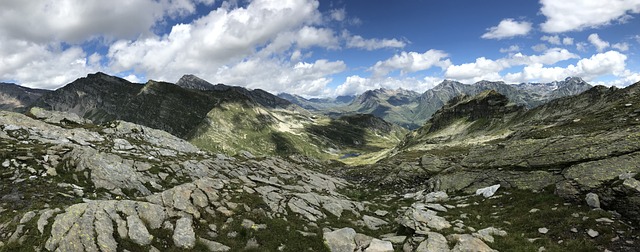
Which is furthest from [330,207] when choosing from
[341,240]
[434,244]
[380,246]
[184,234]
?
[184,234]

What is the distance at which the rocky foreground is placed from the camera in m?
19.5

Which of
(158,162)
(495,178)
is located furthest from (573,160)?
(158,162)

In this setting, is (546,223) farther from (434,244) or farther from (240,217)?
(240,217)

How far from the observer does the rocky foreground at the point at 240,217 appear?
19453 millimetres

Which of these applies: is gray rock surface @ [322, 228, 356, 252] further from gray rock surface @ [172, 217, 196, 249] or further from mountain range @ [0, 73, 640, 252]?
gray rock surface @ [172, 217, 196, 249]

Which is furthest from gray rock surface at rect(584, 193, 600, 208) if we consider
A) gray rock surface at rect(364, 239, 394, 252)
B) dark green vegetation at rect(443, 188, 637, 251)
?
gray rock surface at rect(364, 239, 394, 252)

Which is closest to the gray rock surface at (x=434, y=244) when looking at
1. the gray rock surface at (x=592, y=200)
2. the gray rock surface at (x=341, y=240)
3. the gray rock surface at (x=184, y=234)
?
the gray rock surface at (x=341, y=240)

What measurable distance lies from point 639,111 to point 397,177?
2191 inches

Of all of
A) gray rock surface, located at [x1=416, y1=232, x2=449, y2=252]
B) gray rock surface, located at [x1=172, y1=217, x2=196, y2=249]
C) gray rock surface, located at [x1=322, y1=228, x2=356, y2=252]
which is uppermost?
gray rock surface, located at [x1=172, y1=217, x2=196, y2=249]

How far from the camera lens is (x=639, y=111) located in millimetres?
64312

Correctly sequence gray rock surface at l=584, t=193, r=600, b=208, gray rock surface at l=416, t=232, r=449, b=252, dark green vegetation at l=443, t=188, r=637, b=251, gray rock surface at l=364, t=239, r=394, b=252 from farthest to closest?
gray rock surface at l=584, t=193, r=600, b=208 < gray rock surface at l=364, t=239, r=394, b=252 < gray rock surface at l=416, t=232, r=449, b=252 < dark green vegetation at l=443, t=188, r=637, b=251

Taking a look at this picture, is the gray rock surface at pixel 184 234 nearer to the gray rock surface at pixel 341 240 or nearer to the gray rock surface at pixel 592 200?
the gray rock surface at pixel 341 240

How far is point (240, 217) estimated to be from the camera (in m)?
25.5

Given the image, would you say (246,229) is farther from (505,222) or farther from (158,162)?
(158,162)
